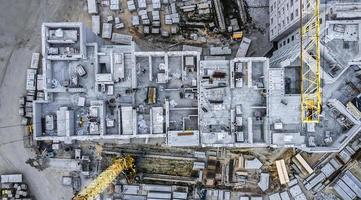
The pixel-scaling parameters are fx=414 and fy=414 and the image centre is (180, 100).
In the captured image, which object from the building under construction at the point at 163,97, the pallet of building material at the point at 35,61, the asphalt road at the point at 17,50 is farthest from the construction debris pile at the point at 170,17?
the building under construction at the point at 163,97

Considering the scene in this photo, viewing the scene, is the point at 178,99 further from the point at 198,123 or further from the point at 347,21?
the point at 347,21

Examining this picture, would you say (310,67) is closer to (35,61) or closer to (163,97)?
(163,97)

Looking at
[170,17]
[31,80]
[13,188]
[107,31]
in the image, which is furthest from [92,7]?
[13,188]

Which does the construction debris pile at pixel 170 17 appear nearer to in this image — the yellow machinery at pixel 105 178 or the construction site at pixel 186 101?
the construction site at pixel 186 101

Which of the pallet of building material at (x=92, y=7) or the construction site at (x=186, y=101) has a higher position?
the pallet of building material at (x=92, y=7)

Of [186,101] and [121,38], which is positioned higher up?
[121,38]

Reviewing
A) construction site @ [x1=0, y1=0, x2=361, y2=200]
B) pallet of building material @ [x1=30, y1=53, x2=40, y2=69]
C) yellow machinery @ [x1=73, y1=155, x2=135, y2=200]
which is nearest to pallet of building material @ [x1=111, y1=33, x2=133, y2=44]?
construction site @ [x1=0, y1=0, x2=361, y2=200]

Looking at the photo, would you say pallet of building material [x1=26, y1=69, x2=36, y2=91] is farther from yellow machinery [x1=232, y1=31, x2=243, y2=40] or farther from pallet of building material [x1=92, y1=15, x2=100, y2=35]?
yellow machinery [x1=232, y1=31, x2=243, y2=40]
